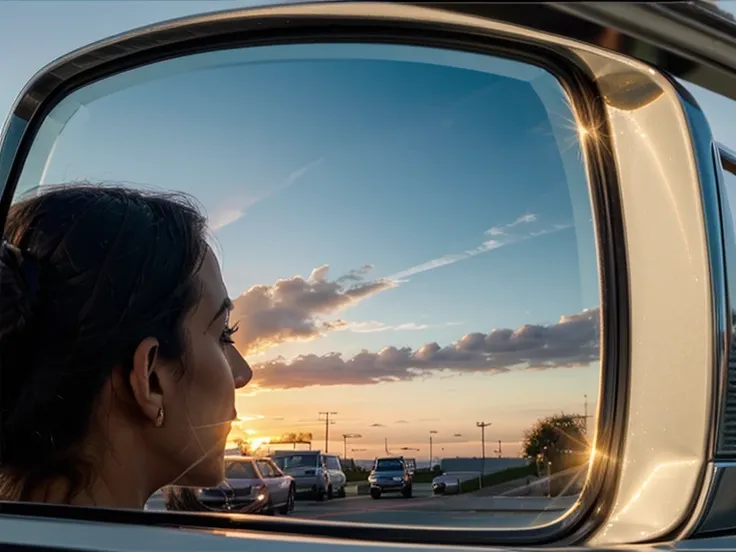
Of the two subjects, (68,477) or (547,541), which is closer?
(547,541)

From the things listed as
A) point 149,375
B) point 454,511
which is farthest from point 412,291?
point 149,375

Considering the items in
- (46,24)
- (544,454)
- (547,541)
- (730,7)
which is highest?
(46,24)

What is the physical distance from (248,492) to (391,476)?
1.02 ft

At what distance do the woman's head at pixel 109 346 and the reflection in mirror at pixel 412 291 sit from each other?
193mm

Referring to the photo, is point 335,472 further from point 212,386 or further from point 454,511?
point 212,386

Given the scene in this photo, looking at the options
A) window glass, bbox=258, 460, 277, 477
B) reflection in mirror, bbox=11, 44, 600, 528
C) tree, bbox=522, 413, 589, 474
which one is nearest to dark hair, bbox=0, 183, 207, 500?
reflection in mirror, bbox=11, 44, 600, 528

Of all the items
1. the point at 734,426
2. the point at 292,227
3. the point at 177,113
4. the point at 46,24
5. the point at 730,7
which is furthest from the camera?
the point at 46,24

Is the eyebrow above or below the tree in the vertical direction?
above

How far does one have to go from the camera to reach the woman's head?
73.0 inches

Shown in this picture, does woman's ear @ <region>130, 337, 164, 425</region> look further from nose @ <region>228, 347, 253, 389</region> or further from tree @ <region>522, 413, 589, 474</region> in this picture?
tree @ <region>522, 413, 589, 474</region>

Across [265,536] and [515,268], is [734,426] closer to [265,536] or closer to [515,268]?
[515,268]

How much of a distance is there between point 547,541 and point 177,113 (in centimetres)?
105

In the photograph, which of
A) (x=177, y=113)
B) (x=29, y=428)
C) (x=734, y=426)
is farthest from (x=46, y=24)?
(x=734, y=426)

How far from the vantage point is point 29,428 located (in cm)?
191
